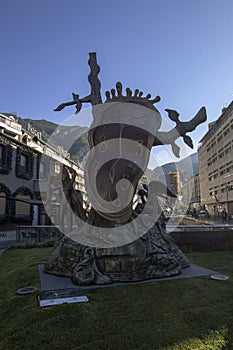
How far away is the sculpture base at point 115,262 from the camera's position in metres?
8.01

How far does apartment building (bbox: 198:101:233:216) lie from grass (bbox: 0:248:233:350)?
47.5 metres

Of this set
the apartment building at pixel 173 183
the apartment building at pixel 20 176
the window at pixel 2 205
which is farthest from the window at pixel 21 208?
the apartment building at pixel 173 183

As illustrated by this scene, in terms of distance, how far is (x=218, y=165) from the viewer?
202ft

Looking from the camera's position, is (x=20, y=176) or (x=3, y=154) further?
(x=20, y=176)

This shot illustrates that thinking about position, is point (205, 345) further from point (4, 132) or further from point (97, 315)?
point (4, 132)

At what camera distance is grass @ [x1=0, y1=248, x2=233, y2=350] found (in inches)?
179

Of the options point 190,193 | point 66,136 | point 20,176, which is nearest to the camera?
point 190,193

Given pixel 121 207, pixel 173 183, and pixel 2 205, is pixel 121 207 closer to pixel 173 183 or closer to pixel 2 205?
pixel 173 183

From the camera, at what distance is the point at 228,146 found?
54.6 meters

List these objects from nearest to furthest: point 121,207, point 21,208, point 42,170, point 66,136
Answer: point 121,207 → point 66,136 → point 21,208 → point 42,170

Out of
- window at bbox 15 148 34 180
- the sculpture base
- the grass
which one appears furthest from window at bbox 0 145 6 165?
the grass

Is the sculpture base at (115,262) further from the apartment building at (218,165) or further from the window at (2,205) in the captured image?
the apartment building at (218,165)

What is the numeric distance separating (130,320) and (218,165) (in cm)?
6112

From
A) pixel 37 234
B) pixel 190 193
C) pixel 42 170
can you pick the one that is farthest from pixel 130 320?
pixel 42 170
